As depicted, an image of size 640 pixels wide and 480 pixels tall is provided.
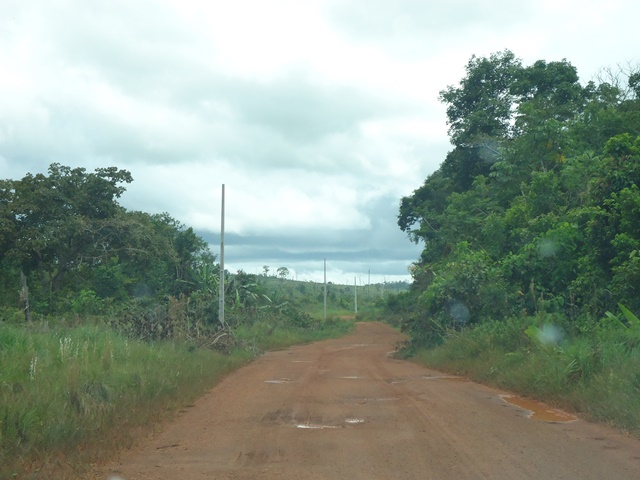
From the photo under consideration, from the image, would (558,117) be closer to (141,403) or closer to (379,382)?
(379,382)

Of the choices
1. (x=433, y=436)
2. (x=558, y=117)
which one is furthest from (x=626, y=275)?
(x=558, y=117)

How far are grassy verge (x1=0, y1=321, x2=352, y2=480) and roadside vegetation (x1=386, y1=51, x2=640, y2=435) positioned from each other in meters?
7.17

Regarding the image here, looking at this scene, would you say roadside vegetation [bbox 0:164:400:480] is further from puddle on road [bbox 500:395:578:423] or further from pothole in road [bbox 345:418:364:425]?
puddle on road [bbox 500:395:578:423]

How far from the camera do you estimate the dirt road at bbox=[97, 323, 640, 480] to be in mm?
7543

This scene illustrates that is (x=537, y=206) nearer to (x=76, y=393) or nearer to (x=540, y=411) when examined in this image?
(x=540, y=411)

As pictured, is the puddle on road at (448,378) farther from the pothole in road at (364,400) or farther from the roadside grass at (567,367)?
the pothole in road at (364,400)

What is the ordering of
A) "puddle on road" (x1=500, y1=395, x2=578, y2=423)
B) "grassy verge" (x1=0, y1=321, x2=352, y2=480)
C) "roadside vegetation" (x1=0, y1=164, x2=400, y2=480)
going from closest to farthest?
"grassy verge" (x1=0, y1=321, x2=352, y2=480)
"roadside vegetation" (x1=0, y1=164, x2=400, y2=480)
"puddle on road" (x1=500, y1=395, x2=578, y2=423)

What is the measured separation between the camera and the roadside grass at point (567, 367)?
1075 centimetres

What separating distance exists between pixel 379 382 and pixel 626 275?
252 inches

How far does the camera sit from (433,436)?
937cm

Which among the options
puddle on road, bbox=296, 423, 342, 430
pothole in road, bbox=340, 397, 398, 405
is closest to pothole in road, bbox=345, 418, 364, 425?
puddle on road, bbox=296, 423, 342, 430

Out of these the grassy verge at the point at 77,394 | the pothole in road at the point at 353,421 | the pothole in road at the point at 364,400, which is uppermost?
the grassy verge at the point at 77,394

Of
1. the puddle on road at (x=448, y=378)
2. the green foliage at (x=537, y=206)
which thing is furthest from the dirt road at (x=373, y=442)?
the green foliage at (x=537, y=206)

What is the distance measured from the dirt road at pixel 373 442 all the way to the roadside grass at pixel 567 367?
0.76 m
